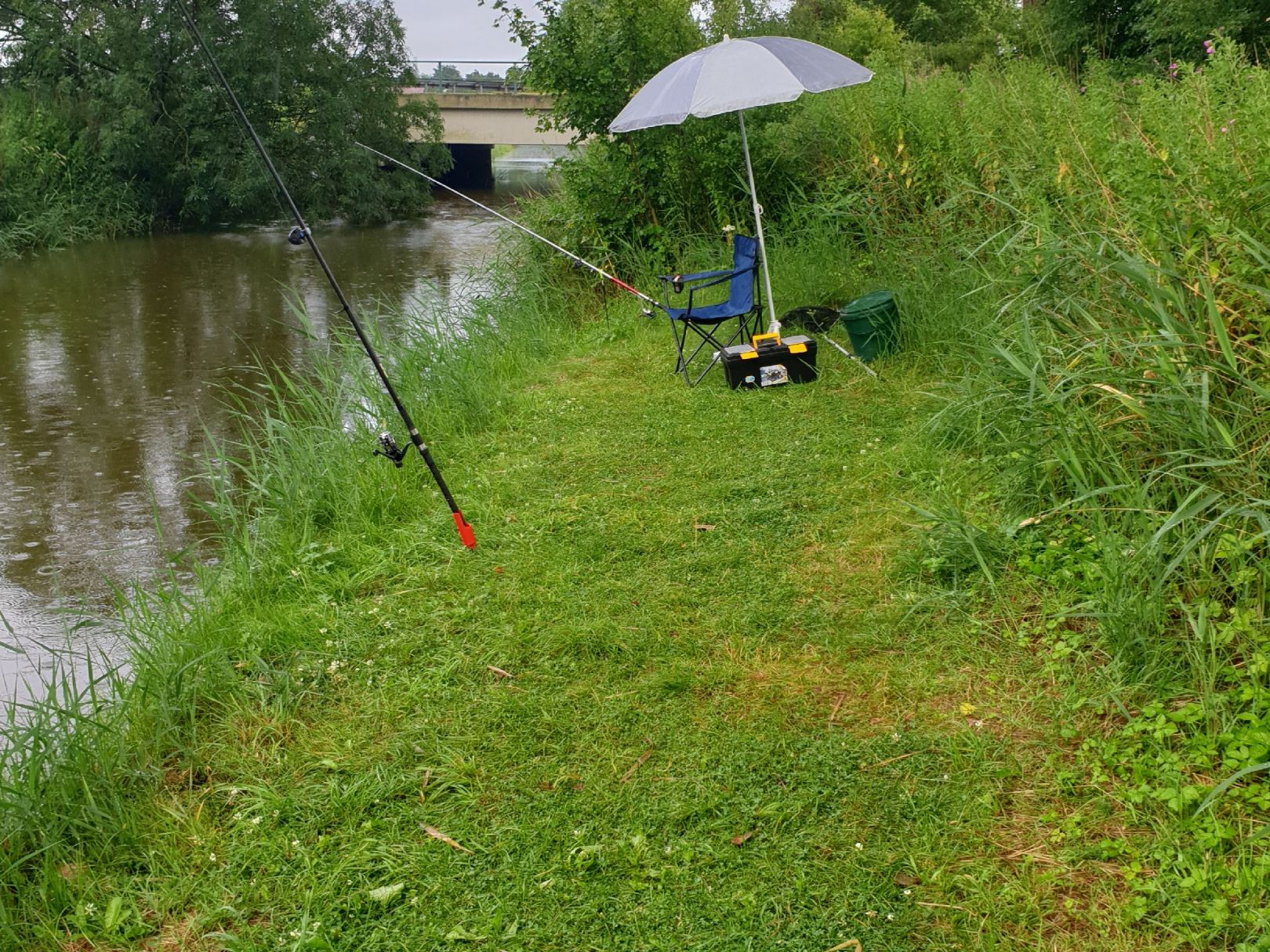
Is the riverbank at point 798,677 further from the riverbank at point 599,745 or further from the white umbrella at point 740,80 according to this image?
→ the white umbrella at point 740,80

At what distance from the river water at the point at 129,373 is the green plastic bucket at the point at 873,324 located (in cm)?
361

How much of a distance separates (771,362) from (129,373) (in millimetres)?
6640

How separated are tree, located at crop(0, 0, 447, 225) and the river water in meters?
1.59

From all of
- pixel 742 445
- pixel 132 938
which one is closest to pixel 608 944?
pixel 132 938

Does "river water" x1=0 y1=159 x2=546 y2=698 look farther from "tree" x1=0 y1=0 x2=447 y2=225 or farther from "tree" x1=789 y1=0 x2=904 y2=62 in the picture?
"tree" x1=789 y1=0 x2=904 y2=62

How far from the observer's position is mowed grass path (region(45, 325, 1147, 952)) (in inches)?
96.1

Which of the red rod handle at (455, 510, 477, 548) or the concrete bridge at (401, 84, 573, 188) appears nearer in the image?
the red rod handle at (455, 510, 477, 548)

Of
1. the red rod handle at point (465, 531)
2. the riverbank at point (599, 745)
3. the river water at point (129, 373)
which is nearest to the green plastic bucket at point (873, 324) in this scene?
the riverbank at point (599, 745)

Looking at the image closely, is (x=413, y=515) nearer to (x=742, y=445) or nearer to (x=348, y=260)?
(x=742, y=445)

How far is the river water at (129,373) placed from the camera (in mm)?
5570

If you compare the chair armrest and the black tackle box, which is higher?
the chair armrest

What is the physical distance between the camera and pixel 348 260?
16.9m

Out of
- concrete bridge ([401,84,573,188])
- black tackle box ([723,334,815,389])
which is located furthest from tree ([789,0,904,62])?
concrete bridge ([401,84,573,188])

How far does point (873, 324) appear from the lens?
239 inches
